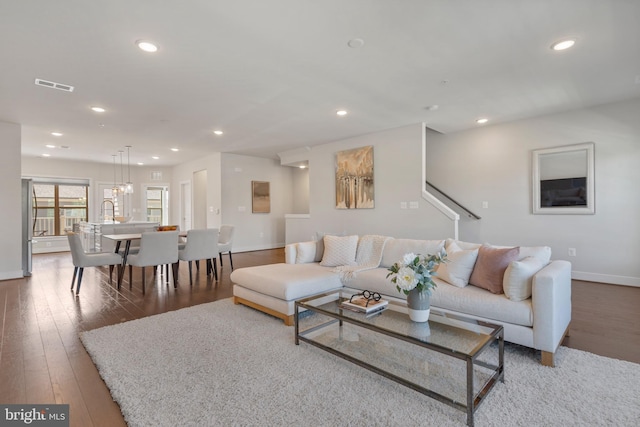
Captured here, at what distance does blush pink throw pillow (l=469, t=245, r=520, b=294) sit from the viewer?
2.55 meters

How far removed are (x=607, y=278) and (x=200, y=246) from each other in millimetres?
6112

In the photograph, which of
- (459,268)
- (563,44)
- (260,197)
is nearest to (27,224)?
(260,197)

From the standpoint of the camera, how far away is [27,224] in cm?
529

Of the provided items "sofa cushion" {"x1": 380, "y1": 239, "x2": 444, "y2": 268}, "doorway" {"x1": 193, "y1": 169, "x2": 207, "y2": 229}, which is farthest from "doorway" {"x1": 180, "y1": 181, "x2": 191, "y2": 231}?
"sofa cushion" {"x1": 380, "y1": 239, "x2": 444, "y2": 268}

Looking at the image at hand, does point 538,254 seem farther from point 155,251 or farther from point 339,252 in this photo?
point 155,251

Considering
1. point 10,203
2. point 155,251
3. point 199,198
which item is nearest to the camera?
point 155,251

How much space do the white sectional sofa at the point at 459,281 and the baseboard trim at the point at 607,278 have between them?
109 inches

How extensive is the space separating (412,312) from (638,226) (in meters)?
4.40

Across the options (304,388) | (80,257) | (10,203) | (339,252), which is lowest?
(304,388)

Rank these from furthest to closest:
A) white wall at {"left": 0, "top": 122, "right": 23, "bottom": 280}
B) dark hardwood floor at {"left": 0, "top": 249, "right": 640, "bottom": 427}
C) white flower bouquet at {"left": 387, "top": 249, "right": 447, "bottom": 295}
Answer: white wall at {"left": 0, "top": 122, "right": 23, "bottom": 280}
white flower bouquet at {"left": 387, "top": 249, "right": 447, "bottom": 295}
dark hardwood floor at {"left": 0, "top": 249, "right": 640, "bottom": 427}

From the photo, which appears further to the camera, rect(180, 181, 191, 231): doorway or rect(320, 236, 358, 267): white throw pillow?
rect(180, 181, 191, 231): doorway

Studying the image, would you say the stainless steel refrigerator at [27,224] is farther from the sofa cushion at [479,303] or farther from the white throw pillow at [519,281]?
the white throw pillow at [519,281]

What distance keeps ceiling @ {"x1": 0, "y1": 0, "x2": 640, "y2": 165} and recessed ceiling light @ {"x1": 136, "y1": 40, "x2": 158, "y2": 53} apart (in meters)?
0.05

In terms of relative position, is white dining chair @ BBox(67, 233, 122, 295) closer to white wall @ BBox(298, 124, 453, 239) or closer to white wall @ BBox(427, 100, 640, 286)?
white wall @ BBox(298, 124, 453, 239)
